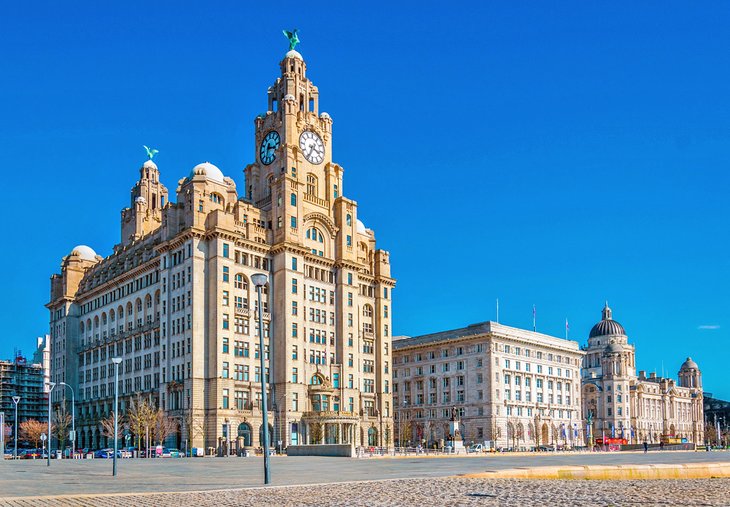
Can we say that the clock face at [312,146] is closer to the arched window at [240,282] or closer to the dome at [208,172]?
the dome at [208,172]

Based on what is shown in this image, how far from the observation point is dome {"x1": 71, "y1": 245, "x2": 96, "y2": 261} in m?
154

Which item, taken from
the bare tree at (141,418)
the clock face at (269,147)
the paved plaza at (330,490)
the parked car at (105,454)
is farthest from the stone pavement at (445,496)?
the clock face at (269,147)

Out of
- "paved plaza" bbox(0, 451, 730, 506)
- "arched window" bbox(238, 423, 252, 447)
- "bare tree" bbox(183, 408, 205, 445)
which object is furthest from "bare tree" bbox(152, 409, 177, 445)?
"paved plaza" bbox(0, 451, 730, 506)

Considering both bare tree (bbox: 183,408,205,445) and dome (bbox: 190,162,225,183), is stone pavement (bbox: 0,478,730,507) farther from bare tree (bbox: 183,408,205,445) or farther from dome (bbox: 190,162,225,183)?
dome (bbox: 190,162,225,183)

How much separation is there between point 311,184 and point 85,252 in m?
51.6

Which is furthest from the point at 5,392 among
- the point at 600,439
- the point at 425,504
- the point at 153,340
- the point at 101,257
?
the point at 425,504

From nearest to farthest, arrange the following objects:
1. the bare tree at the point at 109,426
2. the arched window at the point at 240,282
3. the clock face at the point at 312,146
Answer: the arched window at the point at 240,282 < the bare tree at the point at 109,426 < the clock face at the point at 312,146

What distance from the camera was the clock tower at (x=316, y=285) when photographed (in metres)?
117

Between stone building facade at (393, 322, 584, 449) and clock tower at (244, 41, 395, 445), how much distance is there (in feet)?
70.4

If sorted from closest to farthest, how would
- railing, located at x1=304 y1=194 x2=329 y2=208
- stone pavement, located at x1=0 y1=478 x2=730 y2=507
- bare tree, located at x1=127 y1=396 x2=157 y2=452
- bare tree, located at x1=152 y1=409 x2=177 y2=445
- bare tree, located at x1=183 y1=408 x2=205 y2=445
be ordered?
stone pavement, located at x1=0 y1=478 x2=730 y2=507 → bare tree, located at x1=183 y1=408 x2=205 y2=445 → bare tree, located at x1=127 y1=396 x2=157 y2=452 → bare tree, located at x1=152 y1=409 x2=177 y2=445 → railing, located at x1=304 y1=194 x2=329 y2=208

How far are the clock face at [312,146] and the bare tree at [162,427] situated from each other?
148 feet

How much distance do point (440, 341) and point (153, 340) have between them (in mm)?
56394

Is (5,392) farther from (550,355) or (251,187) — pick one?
(550,355)

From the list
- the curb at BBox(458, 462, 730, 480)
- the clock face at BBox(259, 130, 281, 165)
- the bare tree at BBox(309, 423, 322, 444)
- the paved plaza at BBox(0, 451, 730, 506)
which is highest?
the clock face at BBox(259, 130, 281, 165)
